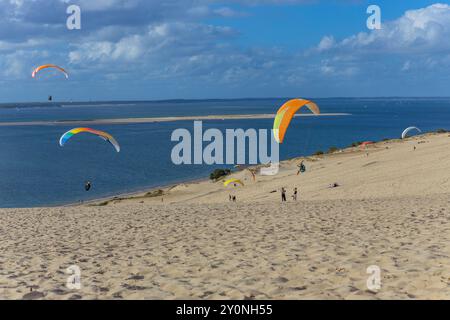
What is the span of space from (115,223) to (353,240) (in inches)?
282

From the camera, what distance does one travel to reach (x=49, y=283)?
24.2 feet

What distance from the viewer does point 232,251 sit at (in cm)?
924

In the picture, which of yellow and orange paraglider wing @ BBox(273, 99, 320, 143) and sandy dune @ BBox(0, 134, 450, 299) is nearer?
sandy dune @ BBox(0, 134, 450, 299)

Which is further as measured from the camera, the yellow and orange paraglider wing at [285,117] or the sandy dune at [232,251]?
the yellow and orange paraglider wing at [285,117]

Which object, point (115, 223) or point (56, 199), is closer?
point (115, 223)

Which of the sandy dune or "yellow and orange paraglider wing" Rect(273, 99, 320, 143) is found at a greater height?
"yellow and orange paraglider wing" Rect(273, 99, 320, 143)

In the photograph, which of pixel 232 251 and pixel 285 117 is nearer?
pixel 232 251

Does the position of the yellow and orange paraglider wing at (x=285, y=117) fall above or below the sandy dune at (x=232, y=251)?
above

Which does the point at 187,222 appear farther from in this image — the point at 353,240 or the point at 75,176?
the point at 75,176

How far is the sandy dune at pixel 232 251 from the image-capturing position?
6.80 m

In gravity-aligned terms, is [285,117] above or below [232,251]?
above

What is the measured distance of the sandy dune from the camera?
680 centimetres
